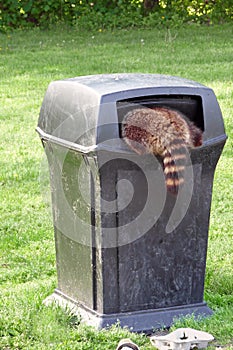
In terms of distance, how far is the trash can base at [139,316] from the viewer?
380cm

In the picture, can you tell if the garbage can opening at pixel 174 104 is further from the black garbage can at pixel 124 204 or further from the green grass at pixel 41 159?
the green grass at pixel 41 159

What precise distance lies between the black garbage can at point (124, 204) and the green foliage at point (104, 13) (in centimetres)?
1139

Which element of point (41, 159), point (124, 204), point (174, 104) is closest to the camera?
point (124, 204)

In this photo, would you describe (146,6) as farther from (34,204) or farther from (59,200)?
(59,200)

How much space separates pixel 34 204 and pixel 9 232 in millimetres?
567

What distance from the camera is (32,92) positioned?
9.44 m

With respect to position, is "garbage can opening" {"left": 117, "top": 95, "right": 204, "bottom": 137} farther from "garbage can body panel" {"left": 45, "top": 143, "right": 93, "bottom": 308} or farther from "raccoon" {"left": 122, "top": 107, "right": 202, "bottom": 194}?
"garbage can body panel" {"left": 45, "top": 143, "right": 93, "bottom": 308}

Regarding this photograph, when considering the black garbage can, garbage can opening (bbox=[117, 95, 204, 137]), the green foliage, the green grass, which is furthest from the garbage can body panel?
the green foliage

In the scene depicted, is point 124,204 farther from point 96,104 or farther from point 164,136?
point 96,104

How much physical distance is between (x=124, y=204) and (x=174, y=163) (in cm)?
30

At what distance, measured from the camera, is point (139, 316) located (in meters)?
3.85

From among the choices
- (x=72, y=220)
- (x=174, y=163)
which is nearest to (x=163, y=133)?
(x=174, y=163)

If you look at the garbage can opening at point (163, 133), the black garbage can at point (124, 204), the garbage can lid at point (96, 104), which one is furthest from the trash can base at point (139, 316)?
the garbage can lid at point (96, 104)

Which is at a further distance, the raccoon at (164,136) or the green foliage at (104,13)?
the green foliage at (104,13)
